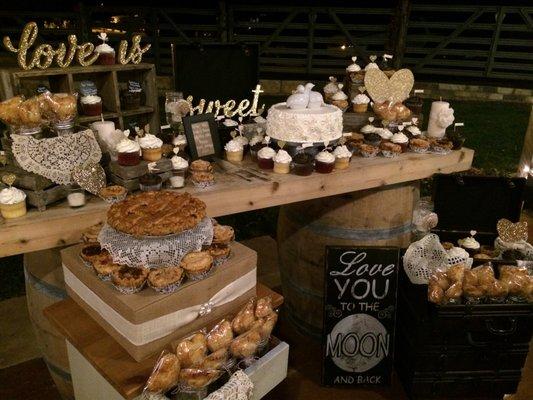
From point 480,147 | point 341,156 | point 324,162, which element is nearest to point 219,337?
point 324,162

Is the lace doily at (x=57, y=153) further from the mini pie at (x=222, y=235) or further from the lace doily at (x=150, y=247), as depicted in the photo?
the mini pie at (x=222, y=235)

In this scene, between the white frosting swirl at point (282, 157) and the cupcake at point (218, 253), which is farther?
the white frosting swirl at point (282, 157)

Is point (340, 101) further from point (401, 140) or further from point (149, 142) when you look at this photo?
point (149, 142)

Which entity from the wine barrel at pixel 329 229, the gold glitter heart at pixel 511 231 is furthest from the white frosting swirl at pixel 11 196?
the gold glitter heart at pixel 511 231

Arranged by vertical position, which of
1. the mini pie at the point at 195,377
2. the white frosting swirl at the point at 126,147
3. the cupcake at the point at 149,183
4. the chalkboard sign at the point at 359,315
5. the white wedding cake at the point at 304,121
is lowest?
the chalkboard sign at the point at 359,315

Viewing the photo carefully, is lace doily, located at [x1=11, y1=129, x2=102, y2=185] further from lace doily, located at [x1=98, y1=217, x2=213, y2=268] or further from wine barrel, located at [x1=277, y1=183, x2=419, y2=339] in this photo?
wine barrel, located at [x1=277, y1=183, x2=419, y2=339]

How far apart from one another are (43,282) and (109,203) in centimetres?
64

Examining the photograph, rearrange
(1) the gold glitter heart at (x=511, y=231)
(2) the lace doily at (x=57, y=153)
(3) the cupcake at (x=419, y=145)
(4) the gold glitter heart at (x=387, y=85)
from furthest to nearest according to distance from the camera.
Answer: (4) the gold glitter heart at (x=387, y=85) → (3) the cupcake at (x=419, y=145) → (1) the gold glitter heart at (x=511, y=231) → (2) the lace doily at (x=57, y=153)

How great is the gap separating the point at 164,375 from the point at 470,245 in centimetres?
215

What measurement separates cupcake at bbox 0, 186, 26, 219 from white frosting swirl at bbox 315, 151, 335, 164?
149 cm

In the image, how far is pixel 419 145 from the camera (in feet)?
10.1

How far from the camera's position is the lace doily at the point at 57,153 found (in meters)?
2.10

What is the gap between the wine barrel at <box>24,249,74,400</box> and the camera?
2.46 metres

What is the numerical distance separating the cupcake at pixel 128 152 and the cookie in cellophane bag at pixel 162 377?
3.46ft
